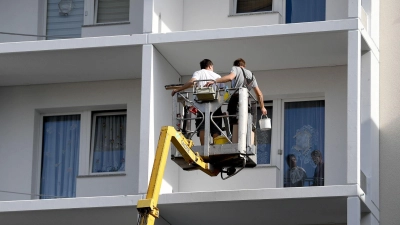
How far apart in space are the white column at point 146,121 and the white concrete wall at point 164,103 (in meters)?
0.17

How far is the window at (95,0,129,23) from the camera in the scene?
22.0 m

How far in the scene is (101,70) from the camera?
21391 millimetres

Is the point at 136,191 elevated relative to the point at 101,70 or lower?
lower

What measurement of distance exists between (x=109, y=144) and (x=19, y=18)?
112 inches

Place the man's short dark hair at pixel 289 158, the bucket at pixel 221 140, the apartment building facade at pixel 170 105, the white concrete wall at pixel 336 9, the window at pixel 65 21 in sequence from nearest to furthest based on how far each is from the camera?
1. the bucket at pixel 221 140
2. the apartment building facade at pixel 170 105
3. the man's short dark hair at pixel 289 158
4. the white concrete wall at pixel 336 9
5. the window at pixel 65 21

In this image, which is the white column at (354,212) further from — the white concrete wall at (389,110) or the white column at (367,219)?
the white concrete wall at (389,110)

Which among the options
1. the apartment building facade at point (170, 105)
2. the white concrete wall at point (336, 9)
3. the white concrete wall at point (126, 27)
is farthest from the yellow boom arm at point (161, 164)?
the white concrete wall at point (126, 27)

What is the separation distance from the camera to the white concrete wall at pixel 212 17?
21312mm

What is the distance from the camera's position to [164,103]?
20625 mm

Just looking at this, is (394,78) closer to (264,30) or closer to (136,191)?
(264,30)

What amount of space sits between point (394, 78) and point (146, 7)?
4.30 m

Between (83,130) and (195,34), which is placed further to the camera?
(83,130)

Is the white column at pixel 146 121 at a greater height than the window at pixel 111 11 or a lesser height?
lesser

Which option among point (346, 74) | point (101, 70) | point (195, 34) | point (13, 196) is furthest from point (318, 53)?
point (13, 196)
